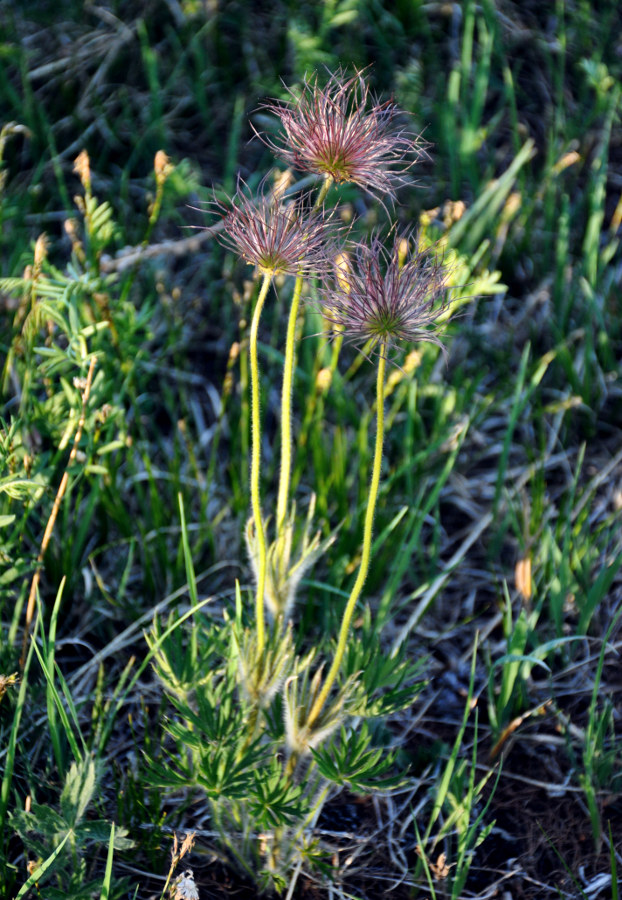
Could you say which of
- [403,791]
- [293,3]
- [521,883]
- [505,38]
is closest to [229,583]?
[403,791]

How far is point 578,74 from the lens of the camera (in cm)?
361

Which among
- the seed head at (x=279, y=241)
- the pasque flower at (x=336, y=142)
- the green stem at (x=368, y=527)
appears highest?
the pasque flower at (x=336, y=142)

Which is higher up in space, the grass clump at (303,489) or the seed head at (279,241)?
the seed head at (279,241)

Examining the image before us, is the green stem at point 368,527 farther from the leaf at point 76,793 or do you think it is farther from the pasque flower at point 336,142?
the leaf at point 76,793

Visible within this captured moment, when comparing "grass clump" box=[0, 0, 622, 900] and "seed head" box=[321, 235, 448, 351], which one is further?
"grass clump" box=[0, 0, 622, 900]

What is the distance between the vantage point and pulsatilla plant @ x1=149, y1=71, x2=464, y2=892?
1390mm

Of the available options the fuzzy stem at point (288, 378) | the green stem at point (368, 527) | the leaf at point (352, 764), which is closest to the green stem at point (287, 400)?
the fuzzy stem at point (288, 378)

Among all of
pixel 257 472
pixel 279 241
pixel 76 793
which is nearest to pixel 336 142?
pixel 279 241

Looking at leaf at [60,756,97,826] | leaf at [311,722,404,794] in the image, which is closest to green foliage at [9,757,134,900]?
leaf at [60,756,97,826]

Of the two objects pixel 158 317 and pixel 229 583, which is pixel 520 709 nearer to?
pixel 229 583

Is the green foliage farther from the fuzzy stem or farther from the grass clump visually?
the fuzzy stem

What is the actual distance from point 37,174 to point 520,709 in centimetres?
238

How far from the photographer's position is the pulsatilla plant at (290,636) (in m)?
1.39

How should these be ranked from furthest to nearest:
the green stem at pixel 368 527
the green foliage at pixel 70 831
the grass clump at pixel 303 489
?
the grass clump at pixel 303 489, the green foliage at pixel 70 831, the green stem at pixel 368 527
